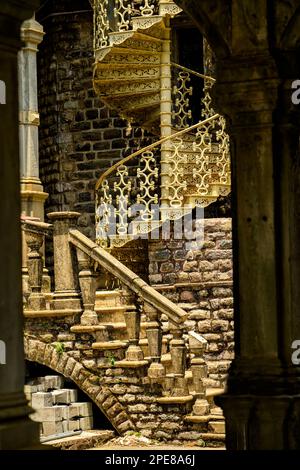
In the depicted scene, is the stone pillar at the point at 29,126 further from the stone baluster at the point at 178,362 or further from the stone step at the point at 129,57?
the stone baluster at the point at 178,362

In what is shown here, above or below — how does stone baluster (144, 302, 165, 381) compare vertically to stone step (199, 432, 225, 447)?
above

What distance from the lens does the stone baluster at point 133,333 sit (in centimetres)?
1591

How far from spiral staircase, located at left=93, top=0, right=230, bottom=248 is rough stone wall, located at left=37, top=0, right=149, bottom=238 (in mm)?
1591

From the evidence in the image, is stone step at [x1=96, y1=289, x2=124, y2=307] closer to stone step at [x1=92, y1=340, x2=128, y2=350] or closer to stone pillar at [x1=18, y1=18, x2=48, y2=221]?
stone step at [x1=92, y1=340, x2=128, y2=350]

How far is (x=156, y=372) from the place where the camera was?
15.8m

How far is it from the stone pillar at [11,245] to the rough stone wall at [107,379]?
9.66 m

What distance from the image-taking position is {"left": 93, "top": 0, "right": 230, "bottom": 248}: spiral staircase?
19797 mm

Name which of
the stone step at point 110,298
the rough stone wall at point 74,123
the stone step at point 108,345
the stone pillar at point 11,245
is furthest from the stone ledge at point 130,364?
the stone pillar at point 11,245

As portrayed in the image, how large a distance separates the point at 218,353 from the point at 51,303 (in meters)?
2.96

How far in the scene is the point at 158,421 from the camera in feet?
52.1

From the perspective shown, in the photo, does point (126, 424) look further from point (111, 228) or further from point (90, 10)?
point (90, 10)

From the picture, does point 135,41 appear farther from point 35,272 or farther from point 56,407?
point 56,407

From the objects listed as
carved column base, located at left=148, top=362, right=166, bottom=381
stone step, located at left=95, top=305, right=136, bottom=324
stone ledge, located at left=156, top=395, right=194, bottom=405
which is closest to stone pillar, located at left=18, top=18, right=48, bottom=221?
stone step, located at left=95, top=305, right=136, bottom=324
